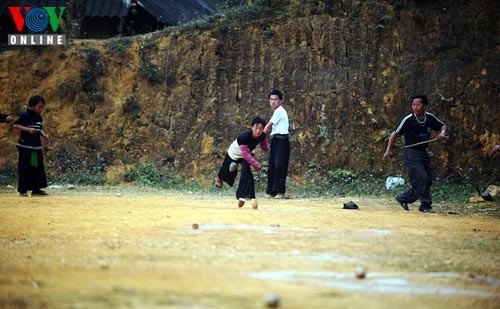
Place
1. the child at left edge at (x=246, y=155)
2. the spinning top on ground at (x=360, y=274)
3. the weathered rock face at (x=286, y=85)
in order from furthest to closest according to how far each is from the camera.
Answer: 1. the weathered rock face at (x=286, y=85)
2. the child at left edge at (x=246, y=155)
3. the spinning top on ground at (x=360, y=274)

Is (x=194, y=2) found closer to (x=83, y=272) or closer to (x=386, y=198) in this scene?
(x=386, y=198)

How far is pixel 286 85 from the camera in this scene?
21359 mm

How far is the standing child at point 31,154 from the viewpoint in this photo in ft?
48.6

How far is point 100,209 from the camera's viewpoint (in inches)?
439

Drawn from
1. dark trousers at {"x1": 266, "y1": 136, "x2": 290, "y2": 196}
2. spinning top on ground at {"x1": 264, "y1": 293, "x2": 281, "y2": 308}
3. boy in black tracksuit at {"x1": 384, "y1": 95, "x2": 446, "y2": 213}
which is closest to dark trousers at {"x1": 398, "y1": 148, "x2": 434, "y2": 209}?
boy in black tracksuit at {"x1": 384, "y1": 95, "x2": 446, "y2": 213}

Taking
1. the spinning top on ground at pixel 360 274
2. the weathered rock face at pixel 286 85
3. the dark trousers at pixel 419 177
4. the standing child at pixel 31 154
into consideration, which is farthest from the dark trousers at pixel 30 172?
the spinning top on ground at pixel 360 274

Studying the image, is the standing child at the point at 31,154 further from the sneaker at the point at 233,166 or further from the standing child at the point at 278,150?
the standing child at the point at 278,150

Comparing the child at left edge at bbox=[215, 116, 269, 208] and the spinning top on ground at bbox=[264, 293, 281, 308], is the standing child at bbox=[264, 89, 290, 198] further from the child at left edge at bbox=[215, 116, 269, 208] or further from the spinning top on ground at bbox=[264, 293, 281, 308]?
the spinning top on ground at bbox=[264, 293, 281, 308]

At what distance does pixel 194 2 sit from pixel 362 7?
1000 centimetres

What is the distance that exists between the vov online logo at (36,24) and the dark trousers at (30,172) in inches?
372

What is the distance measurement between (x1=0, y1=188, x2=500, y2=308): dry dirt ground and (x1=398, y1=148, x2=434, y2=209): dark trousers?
123 cm

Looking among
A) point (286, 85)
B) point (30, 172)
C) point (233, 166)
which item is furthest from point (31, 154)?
point (286, 85)

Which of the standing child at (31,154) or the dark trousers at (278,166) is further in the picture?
the dark trousers at (278,166)

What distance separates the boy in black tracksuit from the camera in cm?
1211
